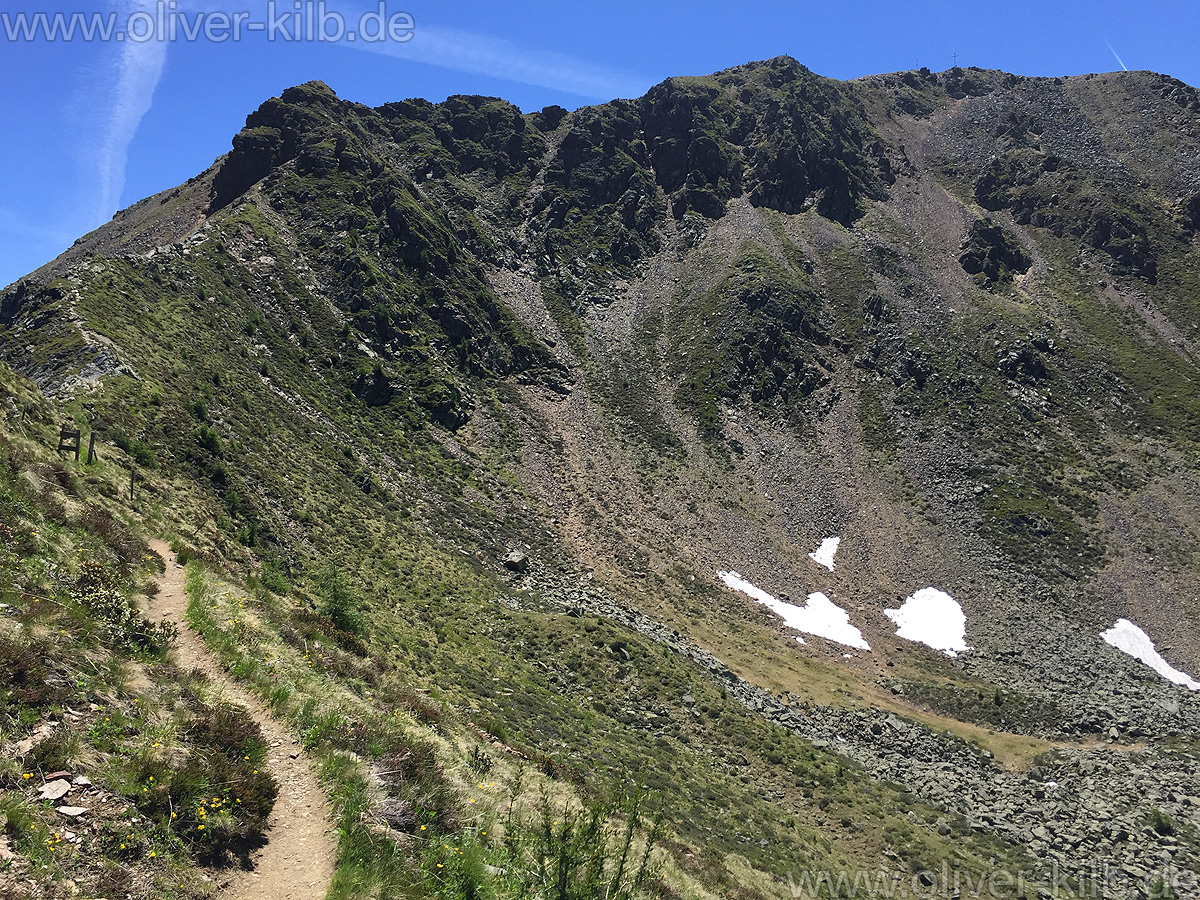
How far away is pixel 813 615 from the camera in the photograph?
56.8 m

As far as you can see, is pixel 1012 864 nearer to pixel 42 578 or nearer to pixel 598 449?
pixel 42 578

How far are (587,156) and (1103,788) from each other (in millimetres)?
122822

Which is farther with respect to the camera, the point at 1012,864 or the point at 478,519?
the point at 478,519

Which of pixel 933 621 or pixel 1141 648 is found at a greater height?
pixel 1141 648

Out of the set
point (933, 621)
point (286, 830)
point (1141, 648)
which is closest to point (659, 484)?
point (933, 621)

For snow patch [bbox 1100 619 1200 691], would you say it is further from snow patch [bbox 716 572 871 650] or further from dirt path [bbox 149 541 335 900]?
dirt path [bbox 149 541 335 900]

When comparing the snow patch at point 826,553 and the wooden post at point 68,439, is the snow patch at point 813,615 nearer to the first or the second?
the snow patch at point 826,553

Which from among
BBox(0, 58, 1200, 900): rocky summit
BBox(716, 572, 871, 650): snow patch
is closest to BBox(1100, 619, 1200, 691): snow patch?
BBox(0, 58, 1200, 900): rocky summit

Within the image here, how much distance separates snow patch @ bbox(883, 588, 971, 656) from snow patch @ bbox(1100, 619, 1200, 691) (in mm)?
12107

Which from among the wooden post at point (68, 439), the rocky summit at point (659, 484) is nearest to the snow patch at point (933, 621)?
the rocky summit at point (659, 484)

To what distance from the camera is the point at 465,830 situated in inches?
401

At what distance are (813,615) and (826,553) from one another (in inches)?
451

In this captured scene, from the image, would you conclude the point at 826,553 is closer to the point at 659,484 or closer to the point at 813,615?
the point at 813,615

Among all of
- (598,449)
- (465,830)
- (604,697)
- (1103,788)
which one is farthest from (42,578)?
(598,449)
